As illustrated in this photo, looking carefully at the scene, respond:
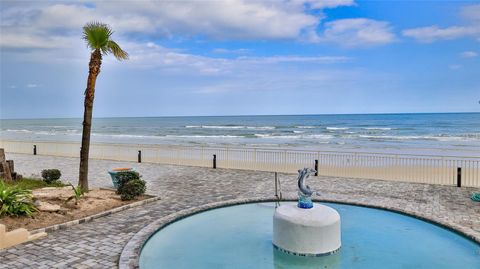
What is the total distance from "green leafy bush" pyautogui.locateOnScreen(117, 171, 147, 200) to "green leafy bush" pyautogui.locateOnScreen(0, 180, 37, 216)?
8.07ft

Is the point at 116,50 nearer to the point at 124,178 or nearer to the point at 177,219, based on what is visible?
the point at 124,178

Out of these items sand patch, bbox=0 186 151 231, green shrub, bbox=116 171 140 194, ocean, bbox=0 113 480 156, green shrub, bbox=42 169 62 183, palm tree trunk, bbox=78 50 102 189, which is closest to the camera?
sand patch, bbox=0 186 151 231

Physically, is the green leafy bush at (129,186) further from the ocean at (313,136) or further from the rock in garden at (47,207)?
the ocean at (313,136)

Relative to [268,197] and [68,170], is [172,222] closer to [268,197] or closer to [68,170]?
[268,197]

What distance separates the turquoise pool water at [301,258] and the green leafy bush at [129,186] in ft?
7.02

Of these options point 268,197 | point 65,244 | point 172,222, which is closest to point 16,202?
point 65,244

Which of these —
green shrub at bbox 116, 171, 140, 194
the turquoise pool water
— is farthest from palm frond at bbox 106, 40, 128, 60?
the turquoise pool water

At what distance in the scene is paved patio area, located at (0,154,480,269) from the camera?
6.71m

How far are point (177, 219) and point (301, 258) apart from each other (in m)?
3.57

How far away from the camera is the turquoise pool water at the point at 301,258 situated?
695 cm

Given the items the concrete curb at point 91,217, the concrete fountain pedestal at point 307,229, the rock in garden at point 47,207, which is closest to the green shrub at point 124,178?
the concrete curb at point 91,217

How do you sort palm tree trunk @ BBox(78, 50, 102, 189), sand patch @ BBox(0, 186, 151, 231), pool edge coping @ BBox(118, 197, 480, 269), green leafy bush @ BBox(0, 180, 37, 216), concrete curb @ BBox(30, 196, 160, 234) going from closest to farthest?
pool edge coping @ BBox(118, 197, 480, 269), concrete curb @ BBox(30, 196, 160, 234), sand patch @ BBox(0, 186, 151, 231), green leafy bush @ BBox(0, 180, 37, 216), palm tree trunk @ BBox(78, 50, 102, 189)

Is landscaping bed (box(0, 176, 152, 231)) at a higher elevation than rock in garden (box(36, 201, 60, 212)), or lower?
lower

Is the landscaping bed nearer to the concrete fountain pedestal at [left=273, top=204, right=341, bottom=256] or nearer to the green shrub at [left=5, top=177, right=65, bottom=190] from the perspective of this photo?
the green shrub at [left=5, top=177, right=65, bottom=190]
